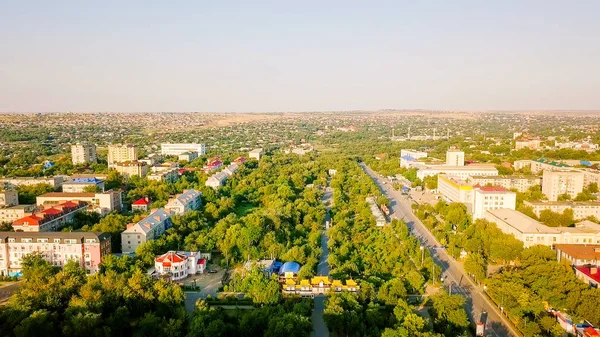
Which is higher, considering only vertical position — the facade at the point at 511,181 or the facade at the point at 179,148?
the facade at the point at 179,148

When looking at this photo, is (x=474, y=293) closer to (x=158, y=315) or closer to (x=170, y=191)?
(x=158, y=315)

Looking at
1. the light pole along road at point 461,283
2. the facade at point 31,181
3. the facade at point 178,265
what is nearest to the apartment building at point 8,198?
the facade at point 31,181

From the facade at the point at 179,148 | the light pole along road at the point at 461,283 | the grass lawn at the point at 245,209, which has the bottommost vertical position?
the light pole along road at the point at 461,283

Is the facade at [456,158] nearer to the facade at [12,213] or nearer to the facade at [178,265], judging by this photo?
the facade at [178,265]

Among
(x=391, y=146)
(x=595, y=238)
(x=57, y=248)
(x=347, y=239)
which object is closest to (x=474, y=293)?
(x=347, y=239)

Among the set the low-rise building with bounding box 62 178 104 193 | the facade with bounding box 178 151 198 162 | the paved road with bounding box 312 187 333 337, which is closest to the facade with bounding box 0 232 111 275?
the paved road with bounding box 312 187 333 337

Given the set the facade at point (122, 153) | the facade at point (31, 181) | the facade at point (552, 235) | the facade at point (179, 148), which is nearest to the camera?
the facade at point (552, 235)

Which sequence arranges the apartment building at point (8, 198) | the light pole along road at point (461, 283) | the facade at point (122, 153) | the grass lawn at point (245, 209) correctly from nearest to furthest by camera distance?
the light pole along road at point (461, 283) → the apartment building at point (8, 198) → the grass lawn at point (245, 209) → the facade at point (122, 153)
